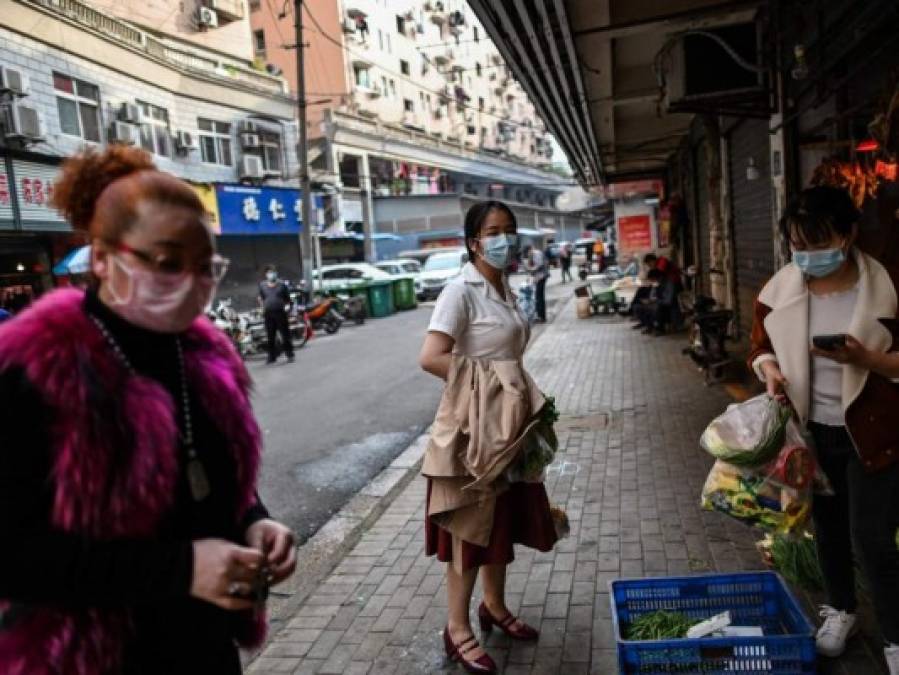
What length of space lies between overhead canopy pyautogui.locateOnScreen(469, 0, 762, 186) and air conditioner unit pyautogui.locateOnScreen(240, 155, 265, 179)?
Answer: 1706 centimetres

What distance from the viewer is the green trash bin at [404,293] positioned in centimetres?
2361

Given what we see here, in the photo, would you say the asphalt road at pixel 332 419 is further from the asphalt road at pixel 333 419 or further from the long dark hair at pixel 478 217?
the long dark hair at pixel 478 217

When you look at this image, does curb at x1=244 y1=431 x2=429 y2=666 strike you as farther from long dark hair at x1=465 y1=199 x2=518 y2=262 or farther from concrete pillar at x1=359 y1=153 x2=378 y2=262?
concrete pillar at x1=359 y1=153 x2=378 y2=262

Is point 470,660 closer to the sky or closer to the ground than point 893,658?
closer to the ground

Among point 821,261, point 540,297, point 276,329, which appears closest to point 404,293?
point 540,297

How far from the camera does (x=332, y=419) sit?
8844 millimetres

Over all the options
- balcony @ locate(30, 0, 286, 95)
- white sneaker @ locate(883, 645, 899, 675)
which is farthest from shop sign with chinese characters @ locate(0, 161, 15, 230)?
white sneaker @ locate(883, 645, 899, 675)

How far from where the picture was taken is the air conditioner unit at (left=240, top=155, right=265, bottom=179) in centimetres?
2622

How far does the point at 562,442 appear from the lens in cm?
686

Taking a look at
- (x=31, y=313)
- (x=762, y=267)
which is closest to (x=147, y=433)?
(x=31, y=313)

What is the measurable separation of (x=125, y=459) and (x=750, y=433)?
2.21 m

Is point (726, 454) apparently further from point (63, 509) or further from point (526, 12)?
point (526, 12)

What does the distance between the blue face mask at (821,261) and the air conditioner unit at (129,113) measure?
20.6m

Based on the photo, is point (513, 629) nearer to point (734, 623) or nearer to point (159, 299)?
point (734, 623)
